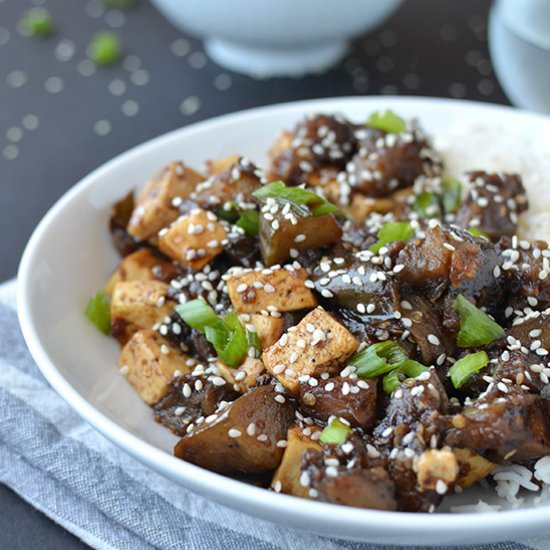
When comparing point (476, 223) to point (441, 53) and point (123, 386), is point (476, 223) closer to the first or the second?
point (123, 386)

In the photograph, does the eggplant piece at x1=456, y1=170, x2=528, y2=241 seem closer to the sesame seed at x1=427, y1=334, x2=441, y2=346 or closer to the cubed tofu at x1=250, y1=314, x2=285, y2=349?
the sesame seed at x1=427, y1=334, x2=441, y2=346

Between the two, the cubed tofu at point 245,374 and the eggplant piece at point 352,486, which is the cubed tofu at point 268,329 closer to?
the cubed tofu at point 245,374

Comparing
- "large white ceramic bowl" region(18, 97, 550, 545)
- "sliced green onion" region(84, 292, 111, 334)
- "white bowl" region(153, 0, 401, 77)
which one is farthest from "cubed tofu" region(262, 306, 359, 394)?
"white bowl" region(153, 0, 401, 77)

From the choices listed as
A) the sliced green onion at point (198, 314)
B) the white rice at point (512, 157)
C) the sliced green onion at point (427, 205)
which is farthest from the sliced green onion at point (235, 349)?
the white rice at point (512, 157)

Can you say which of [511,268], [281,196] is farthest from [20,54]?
[511,268]

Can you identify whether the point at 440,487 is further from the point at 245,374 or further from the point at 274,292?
the point at 274,292
